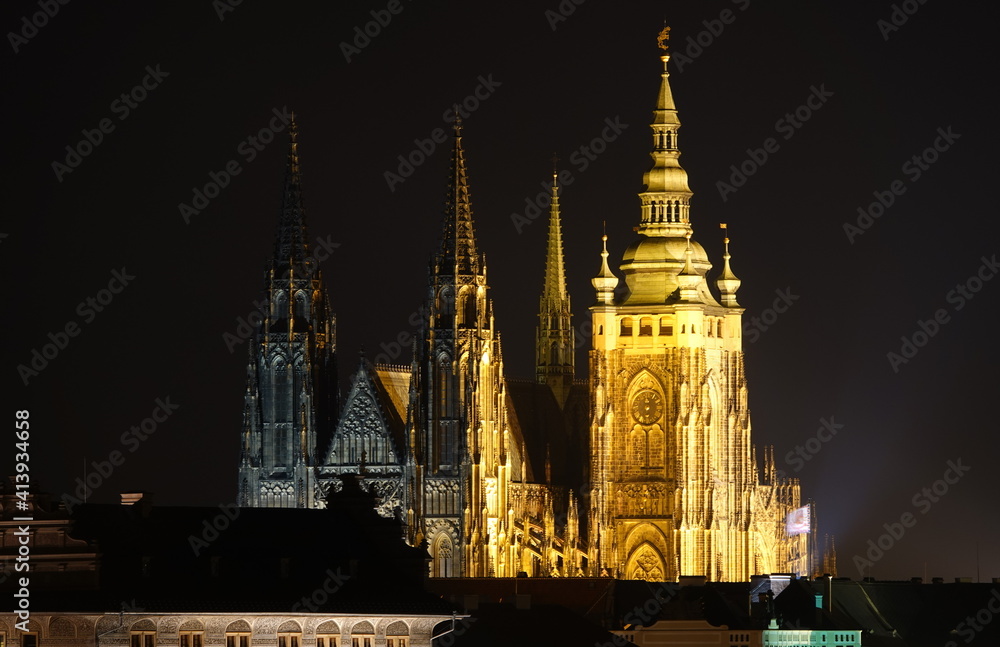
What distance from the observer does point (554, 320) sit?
189 meters

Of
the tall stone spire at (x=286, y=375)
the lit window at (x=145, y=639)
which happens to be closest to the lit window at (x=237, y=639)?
the lit window at (x=145, y=639)

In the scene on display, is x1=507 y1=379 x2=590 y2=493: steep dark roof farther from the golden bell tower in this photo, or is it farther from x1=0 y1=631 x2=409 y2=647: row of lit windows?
x1=0 y1=631 x2=409 y2=647: row of lit windows

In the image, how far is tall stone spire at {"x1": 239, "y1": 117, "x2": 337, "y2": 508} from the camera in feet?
558

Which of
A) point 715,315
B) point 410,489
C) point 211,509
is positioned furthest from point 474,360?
point 211,509

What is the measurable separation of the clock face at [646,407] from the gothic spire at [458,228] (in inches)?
546

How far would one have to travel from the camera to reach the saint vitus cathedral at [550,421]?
167375 mm

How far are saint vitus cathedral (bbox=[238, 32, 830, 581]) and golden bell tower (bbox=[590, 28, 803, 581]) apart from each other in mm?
85

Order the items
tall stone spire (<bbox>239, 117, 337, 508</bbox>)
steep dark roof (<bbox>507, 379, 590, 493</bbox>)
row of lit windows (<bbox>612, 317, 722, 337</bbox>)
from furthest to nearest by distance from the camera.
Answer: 1. steep dark roof (<bbox>507, 379, 590, 493</bbox>)
2. row of lit windows (<bbox>612, 317, 722, 337</bbox>)
3. tall stone spire (<bbox>239, 117, 337, 508</bbox>)

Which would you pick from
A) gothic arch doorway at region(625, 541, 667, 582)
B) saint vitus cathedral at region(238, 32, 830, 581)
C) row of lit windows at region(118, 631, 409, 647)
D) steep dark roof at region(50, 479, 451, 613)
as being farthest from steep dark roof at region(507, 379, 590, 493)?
row of lit windows at region(118, 631, 409, 647)

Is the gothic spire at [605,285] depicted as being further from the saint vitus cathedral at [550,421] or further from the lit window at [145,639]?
the lit window at [145,639]

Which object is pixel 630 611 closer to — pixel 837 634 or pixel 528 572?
pixel 837 634

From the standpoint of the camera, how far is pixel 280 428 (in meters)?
171

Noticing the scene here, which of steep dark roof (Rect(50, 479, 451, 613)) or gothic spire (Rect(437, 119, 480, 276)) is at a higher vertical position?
gothic spire (Rect(437, 119, 480, 276))

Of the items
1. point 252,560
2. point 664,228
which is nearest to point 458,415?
point 664,228
